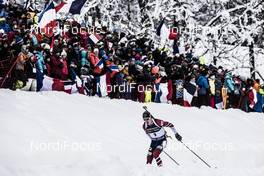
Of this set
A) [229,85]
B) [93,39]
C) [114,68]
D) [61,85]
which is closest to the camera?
[61,85]

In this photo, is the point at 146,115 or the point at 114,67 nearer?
the point at 146,115

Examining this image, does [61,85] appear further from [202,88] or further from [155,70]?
[202,88]

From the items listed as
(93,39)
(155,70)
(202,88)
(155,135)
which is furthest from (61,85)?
(202,88)

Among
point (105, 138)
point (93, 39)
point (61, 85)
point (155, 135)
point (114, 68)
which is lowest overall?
point (105, 138)

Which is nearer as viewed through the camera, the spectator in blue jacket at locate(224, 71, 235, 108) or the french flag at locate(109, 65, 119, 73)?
the french flag at locate(109, 65, 119, 73)

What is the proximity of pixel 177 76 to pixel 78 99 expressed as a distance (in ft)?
12.9

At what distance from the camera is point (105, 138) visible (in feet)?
50.2

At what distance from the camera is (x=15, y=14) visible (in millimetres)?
21281

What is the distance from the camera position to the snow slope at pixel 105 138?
42.0ft

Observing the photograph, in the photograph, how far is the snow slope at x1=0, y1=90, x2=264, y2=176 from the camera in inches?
504

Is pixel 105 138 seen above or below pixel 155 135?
below

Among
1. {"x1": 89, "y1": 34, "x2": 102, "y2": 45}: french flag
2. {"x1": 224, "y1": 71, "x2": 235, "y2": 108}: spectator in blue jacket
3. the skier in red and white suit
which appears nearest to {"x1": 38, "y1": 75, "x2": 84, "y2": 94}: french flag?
{"x1": 89, "y1": 34, "x2": 102, "y2": 45}: french flag

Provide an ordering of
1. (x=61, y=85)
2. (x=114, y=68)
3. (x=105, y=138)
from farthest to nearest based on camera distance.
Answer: (x=114, y=68)
(x=61, y=85)
(x=105, y=138)

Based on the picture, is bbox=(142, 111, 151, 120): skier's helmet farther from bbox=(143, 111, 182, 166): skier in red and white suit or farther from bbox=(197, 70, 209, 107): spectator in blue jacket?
bbox=(197, 70, 209, 107): spectator in blue jacket
